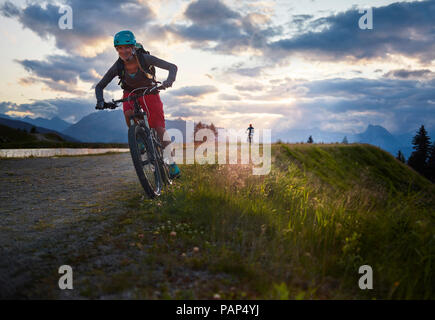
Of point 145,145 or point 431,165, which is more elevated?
point 145,145

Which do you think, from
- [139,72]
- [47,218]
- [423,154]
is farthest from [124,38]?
[423,154]

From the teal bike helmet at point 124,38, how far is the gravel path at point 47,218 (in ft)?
9.55

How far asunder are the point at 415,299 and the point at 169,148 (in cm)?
507

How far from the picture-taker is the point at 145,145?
584cm

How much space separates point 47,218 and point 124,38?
334 cm

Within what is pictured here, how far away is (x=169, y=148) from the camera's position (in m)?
6.64

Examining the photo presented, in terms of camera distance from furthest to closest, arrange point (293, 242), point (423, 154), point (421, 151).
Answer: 1. point (421, 151)
2. point (423, 154)
3. point (293, 242)

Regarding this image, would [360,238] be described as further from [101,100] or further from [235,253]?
[101,100]

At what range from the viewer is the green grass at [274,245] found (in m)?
2.87

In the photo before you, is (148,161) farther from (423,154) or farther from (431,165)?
(423,154)

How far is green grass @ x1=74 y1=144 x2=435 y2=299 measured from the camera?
2.87 metres

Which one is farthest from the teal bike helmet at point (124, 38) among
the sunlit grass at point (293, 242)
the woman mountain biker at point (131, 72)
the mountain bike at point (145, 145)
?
the sunlit grass at point (293, 242)

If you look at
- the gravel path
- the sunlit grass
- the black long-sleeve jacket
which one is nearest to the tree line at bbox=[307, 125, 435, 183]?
the gravel path
